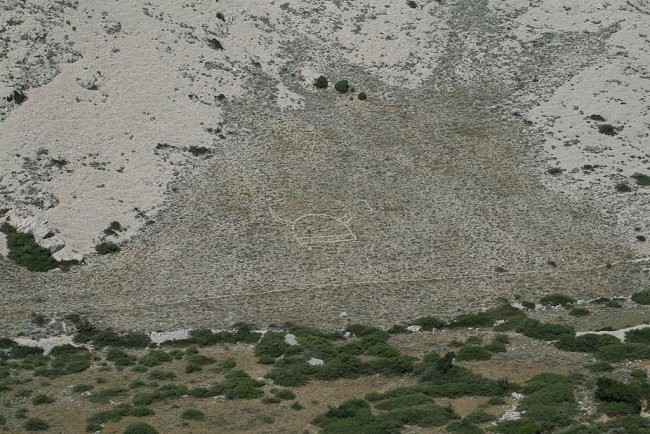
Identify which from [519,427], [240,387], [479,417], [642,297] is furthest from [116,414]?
[642,297]

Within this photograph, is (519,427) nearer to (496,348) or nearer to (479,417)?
(479,417)

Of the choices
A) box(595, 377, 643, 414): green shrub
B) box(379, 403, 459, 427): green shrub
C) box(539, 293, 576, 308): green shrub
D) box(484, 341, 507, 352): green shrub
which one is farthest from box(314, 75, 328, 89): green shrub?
box(595, 377, 643, 414): green shrub

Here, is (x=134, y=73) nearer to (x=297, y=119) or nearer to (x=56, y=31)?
(x=56, y=31)

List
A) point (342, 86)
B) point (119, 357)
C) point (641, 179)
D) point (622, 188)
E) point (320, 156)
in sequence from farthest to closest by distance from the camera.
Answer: point (342, 86) < point (320, 156) < point (641, 179) < point (622, 188) < point (119, 357)

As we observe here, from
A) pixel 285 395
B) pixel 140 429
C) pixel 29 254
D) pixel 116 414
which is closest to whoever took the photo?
pixel 140 429

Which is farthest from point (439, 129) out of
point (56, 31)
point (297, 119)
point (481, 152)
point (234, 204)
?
point (56, 31)

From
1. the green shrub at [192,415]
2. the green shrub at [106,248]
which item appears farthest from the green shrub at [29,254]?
the green shrub at [192,415]
